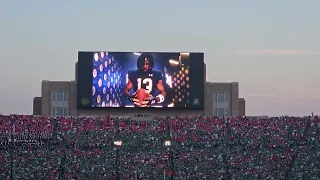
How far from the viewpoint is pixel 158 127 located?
217ft

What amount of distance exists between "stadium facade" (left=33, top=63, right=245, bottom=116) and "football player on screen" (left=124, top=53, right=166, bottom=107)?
1445 millimetres

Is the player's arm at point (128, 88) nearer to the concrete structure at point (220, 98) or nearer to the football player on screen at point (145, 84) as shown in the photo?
the football player on screen at point (145, 84)

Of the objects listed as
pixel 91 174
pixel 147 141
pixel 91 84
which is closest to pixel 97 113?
pixel 91 84

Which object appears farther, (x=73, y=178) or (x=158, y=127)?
(x=158, y=127)

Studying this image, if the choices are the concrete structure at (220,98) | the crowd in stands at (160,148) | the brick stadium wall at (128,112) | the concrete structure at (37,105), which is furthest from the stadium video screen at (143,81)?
→ the concrete structure at (37,105)

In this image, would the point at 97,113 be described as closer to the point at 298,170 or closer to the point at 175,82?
the point at 175,82

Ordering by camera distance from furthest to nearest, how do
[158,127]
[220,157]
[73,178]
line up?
[158,127] → [220,157] → [73,178]

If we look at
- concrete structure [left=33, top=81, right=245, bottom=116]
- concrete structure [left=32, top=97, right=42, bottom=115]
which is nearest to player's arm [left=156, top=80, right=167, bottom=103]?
concrete structure [left=33, top=81, right=245, bottom=116]

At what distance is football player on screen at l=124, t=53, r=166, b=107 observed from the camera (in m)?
67.9

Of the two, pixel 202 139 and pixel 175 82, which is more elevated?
pixel 175 82

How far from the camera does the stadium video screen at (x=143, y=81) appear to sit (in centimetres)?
6794

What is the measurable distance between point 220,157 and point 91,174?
10.6 m

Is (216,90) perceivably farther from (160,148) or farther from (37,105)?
(37,105)

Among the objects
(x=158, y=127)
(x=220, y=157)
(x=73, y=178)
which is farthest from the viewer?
(x=158, y=127)
